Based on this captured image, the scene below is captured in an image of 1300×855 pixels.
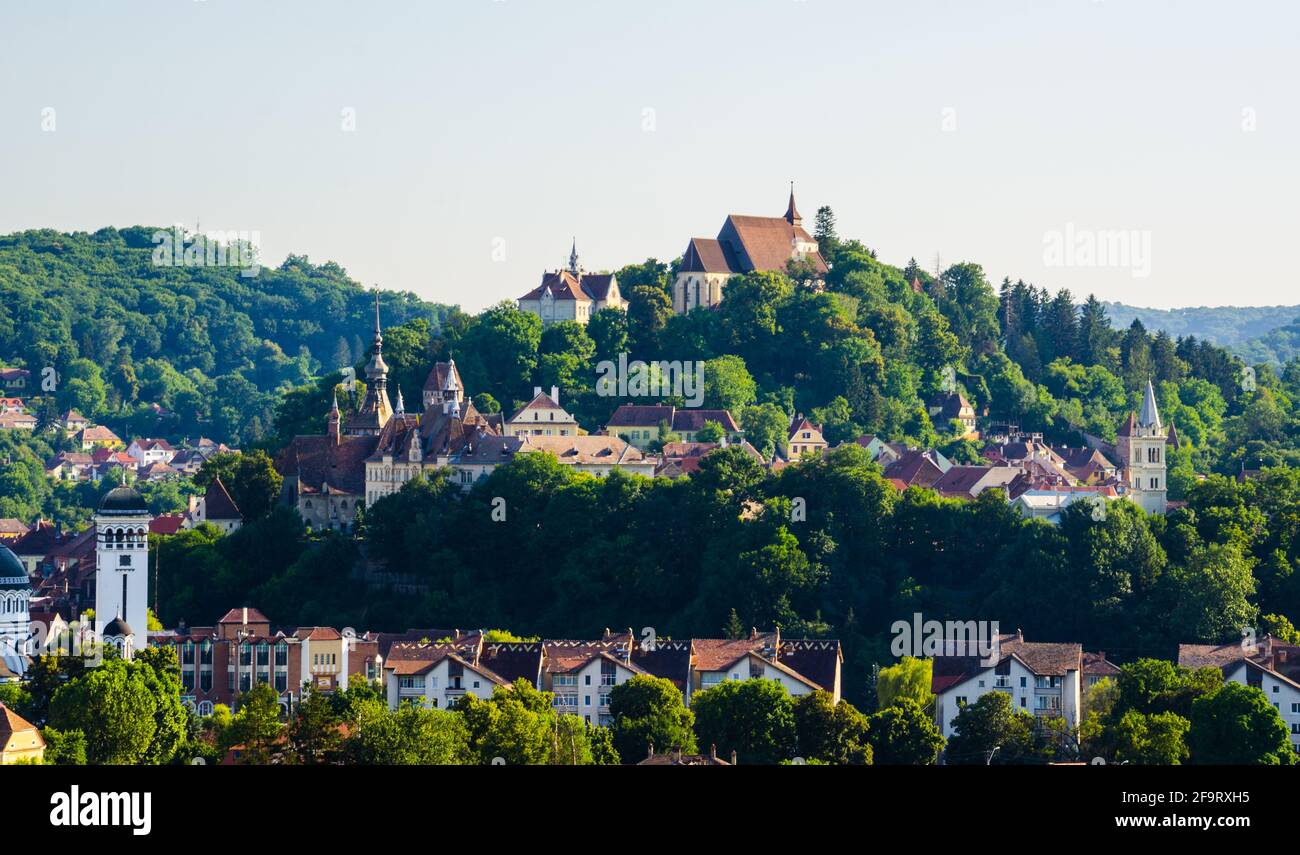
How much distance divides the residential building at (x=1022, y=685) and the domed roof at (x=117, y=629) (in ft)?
73.0

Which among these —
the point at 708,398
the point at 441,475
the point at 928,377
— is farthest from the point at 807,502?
the point at 928,377

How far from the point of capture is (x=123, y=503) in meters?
71.6

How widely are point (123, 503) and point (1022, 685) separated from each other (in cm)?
2789

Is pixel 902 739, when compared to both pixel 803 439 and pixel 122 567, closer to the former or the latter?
pixel 122 567

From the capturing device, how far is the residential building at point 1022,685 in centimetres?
5850

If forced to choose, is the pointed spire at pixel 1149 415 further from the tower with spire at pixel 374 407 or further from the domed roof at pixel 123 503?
the domed roof at pixel 123 503

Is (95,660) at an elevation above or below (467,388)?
below

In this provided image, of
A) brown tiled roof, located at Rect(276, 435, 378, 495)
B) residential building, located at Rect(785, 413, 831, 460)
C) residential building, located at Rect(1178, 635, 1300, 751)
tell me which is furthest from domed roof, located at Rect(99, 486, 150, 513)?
residential building, located at Rect(1178, 635, 1300, 751)

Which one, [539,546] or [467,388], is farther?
[467,388]
